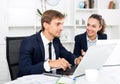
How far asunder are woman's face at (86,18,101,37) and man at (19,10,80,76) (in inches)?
25.6

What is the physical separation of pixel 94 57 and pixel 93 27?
1545 millimetres

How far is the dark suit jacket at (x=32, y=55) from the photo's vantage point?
5.93ft

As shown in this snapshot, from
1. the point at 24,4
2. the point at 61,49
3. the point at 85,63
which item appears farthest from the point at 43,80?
Result: the point at 24,4

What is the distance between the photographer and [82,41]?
2943 mm

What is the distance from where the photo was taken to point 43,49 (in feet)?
6.93

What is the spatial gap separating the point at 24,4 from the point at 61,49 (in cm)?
195

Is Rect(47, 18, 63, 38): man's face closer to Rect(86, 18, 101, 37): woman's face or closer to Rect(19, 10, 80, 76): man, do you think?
Rect(19, 10, 80, 76): man

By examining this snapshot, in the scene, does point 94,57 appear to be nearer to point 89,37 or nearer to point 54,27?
point 54,27

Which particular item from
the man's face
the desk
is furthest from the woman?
the desk

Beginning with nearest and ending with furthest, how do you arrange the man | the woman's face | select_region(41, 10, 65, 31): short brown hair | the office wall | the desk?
the desk → the man → select_region(41, 10, 65, 31): short brown hair → the woman's face → the office wall

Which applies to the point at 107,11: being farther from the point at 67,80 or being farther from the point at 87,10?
the point at 67,80

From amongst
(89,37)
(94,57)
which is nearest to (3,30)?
(89,37)

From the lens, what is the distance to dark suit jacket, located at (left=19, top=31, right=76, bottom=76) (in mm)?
1809

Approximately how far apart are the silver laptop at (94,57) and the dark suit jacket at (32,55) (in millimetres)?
397
